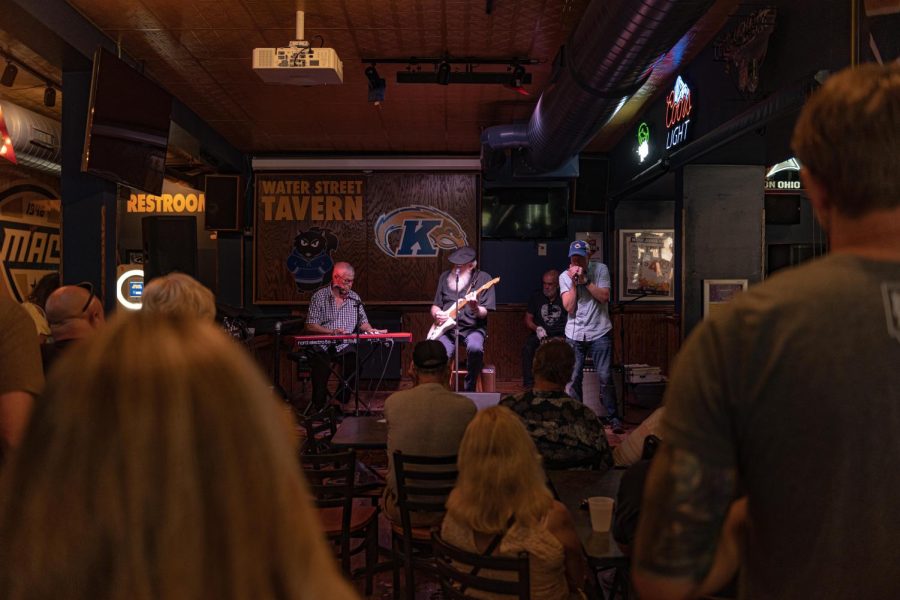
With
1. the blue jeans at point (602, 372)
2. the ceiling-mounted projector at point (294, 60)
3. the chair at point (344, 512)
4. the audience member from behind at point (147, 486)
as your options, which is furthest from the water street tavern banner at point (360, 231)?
the audience member from behind at point (147, 486)

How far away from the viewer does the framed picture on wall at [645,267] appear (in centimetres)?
1041

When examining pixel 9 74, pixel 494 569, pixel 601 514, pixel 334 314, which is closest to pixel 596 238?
pixel 334 314

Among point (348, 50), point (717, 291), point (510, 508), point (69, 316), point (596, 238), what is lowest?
point (510, 508)

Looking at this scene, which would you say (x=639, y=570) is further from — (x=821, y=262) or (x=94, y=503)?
(x=94, y=503)

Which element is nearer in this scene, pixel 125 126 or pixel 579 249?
pixel 125 126

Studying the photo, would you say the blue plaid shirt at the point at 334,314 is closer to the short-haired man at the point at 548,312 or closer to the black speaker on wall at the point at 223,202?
the short-haired man at the point at 548,312

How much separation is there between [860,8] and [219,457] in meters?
3.65

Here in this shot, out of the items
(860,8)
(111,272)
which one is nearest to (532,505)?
(860,8)

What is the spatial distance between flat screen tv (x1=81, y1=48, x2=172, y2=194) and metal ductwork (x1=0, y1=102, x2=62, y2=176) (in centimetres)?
141

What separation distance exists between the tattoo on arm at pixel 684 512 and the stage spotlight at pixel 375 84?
19.5 ft

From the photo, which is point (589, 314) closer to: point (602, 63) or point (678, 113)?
point (678, 113)

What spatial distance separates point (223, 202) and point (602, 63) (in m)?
7.35

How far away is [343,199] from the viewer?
1078 cm

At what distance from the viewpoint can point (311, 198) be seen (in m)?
10.7
